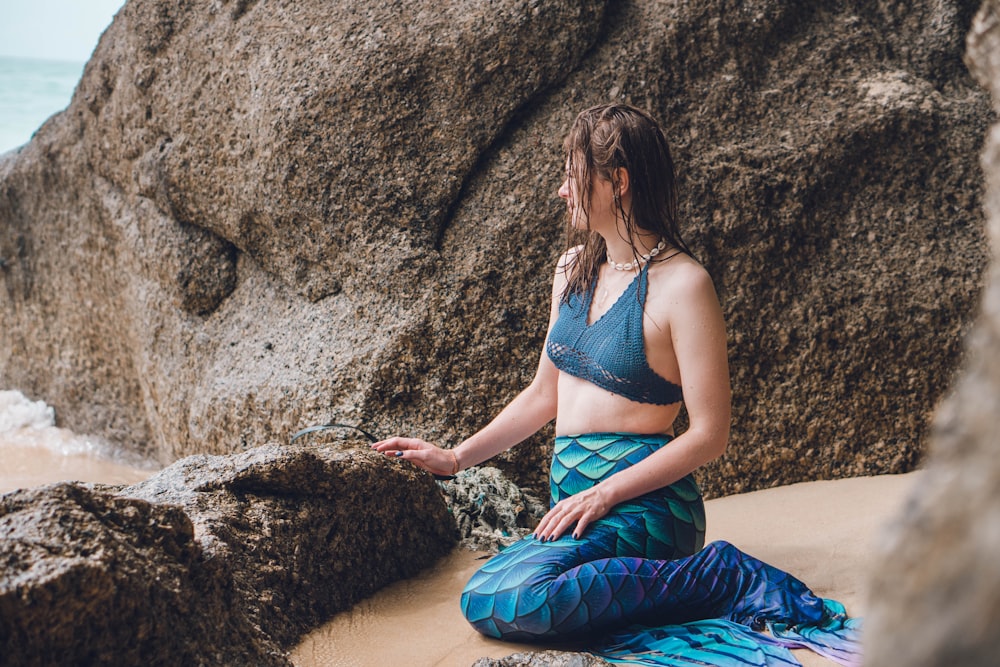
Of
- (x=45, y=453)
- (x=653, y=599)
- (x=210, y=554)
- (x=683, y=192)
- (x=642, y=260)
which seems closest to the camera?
(x=210, y=554)

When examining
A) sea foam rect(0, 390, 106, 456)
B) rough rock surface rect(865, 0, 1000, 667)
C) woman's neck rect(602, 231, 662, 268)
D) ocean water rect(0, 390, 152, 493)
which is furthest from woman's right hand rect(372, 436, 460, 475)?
sea foam rect(0, 390, 106, 456)

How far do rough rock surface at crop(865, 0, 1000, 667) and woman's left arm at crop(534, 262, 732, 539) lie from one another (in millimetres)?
1630

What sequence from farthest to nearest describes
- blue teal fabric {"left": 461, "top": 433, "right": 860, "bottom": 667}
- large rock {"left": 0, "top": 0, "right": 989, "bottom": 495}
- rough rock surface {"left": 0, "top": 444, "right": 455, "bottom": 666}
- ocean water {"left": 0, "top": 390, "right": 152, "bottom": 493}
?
ocean water {"left": 0, "top": 390, "right": 152, "bottom": 493}
large rock {"left": 0, "top": 0, "right": 989, "bottom": 495}
blue teal fabric {"left": 461, "top": 433, "right": 860, "bottom": 667}
rough rock surface {"left": 0, "top": 444, "right": 455, "bottom": 666}

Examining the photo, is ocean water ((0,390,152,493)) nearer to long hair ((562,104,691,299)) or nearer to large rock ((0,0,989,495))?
large rock ((0,0,989,495))

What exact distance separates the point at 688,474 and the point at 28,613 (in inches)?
62.7

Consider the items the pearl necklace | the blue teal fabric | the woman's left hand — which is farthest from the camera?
the pearl necklace

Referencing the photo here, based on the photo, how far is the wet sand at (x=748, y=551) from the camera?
2.17 m

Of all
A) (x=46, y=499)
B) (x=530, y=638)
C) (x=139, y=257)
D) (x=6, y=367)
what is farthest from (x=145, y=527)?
(x=6, y=367)

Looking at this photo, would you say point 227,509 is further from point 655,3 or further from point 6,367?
point 6,367

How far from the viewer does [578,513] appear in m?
2.29

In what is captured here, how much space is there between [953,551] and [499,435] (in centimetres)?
223

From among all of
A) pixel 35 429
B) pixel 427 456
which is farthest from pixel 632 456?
pixel 35 429

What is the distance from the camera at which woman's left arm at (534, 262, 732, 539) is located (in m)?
2.28

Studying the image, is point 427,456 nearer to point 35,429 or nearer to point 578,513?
point 578,513
